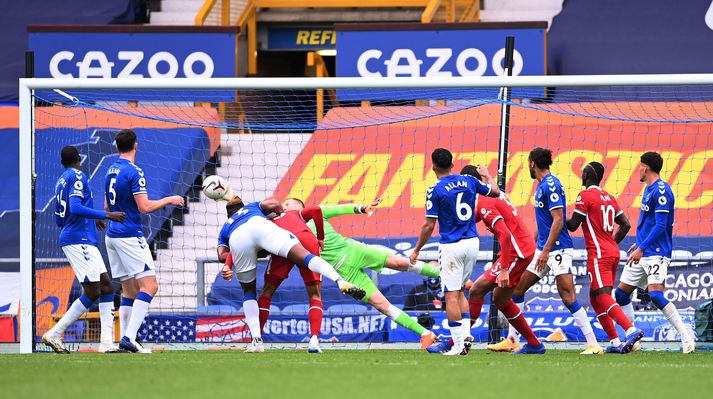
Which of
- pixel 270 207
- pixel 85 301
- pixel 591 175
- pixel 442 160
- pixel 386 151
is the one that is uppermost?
pixel 386 151

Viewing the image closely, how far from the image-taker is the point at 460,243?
34.7 feet

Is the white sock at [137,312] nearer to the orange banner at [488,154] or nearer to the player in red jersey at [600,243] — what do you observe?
the player in red jersey at [600,243]

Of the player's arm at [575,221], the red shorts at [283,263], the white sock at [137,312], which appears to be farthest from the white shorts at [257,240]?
the player's arm at [575,221]

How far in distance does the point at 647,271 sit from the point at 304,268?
3491mm

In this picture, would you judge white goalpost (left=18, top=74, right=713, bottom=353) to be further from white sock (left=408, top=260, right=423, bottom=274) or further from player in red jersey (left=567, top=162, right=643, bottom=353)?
player in red jersey (left=567, top=162, right=643, bottom=353)

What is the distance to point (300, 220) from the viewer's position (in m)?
11.5

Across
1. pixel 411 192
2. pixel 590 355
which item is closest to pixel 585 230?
pixel 590 355

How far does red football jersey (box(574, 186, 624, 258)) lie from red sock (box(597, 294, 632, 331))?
17.1 inches

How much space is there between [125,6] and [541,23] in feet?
25.1

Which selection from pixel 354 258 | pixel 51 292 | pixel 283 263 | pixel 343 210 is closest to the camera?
pixel 283 263

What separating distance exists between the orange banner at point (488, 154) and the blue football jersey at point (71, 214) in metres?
5.20

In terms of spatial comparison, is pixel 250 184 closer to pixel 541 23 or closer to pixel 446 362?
pixel 541 23

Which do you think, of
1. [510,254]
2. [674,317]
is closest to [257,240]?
[510,254]

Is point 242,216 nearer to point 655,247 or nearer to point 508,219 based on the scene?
point 508,219
